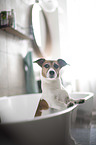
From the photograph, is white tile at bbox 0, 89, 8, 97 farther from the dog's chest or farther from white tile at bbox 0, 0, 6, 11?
white tile at bbox 0, 0, 6, 11

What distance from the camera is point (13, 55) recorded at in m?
1.98

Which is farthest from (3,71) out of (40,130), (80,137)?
(40,130)

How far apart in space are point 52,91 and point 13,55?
1.00 m

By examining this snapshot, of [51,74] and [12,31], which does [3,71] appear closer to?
[12,31]

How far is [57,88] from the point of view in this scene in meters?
1.15

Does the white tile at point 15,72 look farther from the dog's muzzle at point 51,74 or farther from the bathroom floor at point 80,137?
the bathroom floor at point 80,137

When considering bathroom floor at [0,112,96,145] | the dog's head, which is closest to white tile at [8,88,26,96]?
the dog's head

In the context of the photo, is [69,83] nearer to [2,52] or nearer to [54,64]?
[2,52]

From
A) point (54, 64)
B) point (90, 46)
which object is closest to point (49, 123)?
point (54, 64)

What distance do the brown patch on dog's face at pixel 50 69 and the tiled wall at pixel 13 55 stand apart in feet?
2.29

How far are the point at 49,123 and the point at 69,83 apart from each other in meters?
1.81

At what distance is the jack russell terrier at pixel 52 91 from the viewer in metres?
1.11

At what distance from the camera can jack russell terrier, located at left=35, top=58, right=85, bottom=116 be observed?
1.11 m

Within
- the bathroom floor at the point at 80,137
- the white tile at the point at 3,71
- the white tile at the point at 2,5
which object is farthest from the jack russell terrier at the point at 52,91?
the white tile at the point at 2,5
